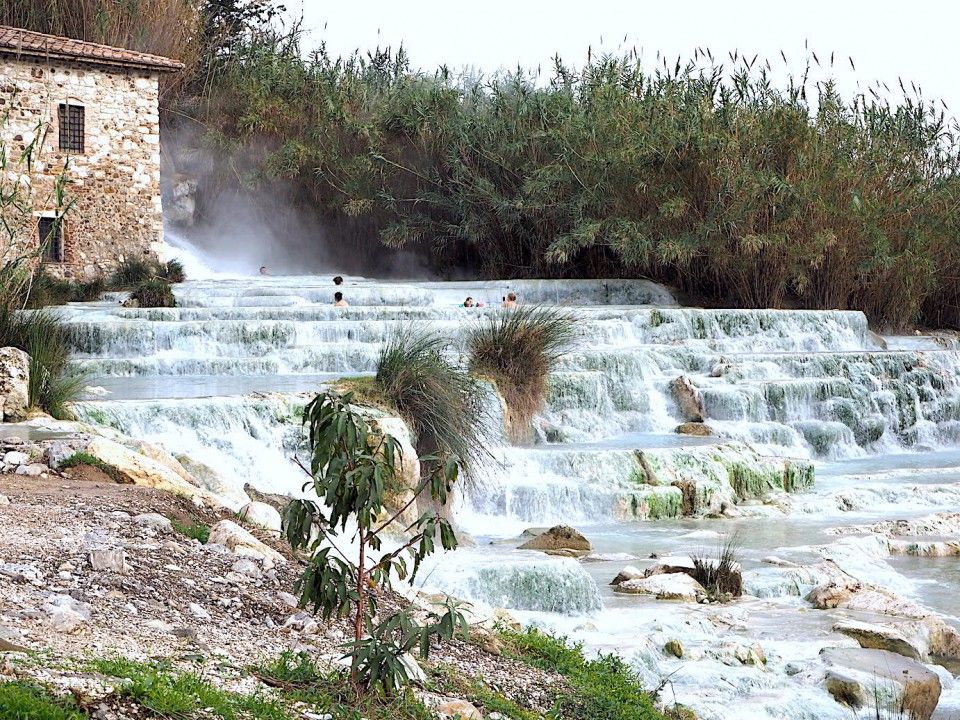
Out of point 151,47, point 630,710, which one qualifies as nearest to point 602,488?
point 630,710

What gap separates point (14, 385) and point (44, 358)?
3.86ft

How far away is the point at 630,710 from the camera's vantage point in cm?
541

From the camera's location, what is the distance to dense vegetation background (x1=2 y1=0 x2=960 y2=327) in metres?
20.9

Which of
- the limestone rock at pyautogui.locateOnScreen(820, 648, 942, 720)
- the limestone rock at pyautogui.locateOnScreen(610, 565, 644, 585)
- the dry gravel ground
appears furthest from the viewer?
the limestone rock at pyautogui.locateOnScreen(610, 565, 644, 585)

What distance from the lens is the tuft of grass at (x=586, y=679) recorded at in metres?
5.27

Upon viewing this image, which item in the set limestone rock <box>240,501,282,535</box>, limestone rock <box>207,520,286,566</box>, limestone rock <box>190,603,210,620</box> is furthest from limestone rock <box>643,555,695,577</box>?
limestone rock <box>190,603,210,620</box>

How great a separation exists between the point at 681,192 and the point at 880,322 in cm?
419

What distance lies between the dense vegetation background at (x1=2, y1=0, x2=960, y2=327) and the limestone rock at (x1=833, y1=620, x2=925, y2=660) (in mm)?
13526

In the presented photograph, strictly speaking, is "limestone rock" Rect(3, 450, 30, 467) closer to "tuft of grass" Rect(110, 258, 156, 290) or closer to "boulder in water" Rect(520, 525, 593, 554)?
"boulder in water" Rect(520, 525, 593, 554)

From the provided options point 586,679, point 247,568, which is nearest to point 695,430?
point 586,679

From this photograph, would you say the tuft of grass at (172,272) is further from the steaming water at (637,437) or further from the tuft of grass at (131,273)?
the steaming water at (637,437)

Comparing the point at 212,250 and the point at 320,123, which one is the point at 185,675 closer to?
the point at 320,123

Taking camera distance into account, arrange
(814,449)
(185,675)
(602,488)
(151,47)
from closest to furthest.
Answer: (185,675)
(602,488)
(814,449)
(151,47)

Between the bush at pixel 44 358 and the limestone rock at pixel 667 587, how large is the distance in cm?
441
